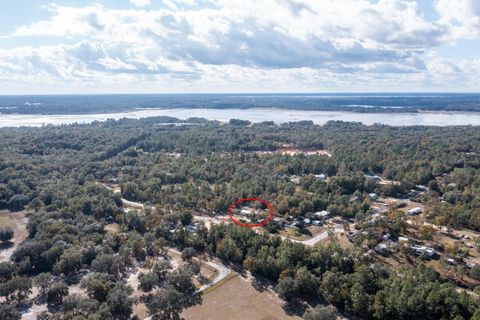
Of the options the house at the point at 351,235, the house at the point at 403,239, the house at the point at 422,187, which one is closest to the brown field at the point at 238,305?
the house at the point at 351,235

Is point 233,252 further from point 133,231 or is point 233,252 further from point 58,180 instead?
point 58,180

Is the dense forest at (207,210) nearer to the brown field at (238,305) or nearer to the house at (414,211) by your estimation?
the brown field at (238,305)

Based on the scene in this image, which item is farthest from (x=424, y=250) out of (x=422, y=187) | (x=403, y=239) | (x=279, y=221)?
(x=422, y=187)

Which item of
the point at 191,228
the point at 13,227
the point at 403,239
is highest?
the point at 403,239

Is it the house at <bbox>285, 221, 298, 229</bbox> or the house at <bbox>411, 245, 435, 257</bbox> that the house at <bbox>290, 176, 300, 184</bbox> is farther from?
the house at <bbox>411, 245, 435, 257</bbox>

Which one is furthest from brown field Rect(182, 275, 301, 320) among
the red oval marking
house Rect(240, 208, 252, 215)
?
house Rect(240, 208, 252, 215)

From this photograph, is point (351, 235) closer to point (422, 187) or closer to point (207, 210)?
point (207, 210)
